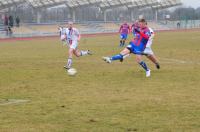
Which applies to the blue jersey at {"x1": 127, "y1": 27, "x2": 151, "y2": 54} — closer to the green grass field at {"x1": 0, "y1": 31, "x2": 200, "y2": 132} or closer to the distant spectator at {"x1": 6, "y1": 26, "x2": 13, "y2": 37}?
the green grass field at {"x1": 0, "y1": 31, "x2": 200, "y2": 132}

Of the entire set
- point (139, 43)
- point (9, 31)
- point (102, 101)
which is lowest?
point (9, 31)

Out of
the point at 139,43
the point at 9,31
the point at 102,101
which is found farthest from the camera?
the point at 9,31

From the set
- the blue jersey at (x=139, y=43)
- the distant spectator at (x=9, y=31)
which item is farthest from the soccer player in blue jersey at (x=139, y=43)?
the distant spectator at (x=9, y=31)

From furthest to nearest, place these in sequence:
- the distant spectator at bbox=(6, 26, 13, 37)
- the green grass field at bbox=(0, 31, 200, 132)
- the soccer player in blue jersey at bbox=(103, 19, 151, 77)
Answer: the distant spectator at bbox=(6, 26, 13, 37) < the soccer player in blue jersey at bbox=(103, 19, 151, 77) < the green grass field at bbox=(0, 31, 200, 132)

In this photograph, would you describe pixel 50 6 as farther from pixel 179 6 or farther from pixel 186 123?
pixel 186 123

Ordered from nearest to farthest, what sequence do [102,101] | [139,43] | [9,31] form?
[102,101] < [139,43] < [9,31]

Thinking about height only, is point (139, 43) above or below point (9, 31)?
above

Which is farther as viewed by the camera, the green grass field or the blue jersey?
the blue jersey

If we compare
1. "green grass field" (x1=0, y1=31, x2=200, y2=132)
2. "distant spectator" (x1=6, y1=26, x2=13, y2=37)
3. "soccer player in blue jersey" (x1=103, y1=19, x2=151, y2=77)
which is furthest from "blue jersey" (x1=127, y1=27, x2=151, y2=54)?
"distant spectator" (x1=6, y1=26, x2=13, y2=37)

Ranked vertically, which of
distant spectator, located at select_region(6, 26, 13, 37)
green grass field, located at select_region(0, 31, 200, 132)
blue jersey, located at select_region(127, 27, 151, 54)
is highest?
blue jersey, located at select_region(127, 27, 151, 54)

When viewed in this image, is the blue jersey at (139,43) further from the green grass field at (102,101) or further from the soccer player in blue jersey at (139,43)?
the green grass field at (102,101)

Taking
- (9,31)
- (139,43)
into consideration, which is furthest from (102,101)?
(9,31)

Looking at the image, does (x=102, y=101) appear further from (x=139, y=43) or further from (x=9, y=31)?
(x=9, y=31)

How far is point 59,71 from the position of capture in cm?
1934
